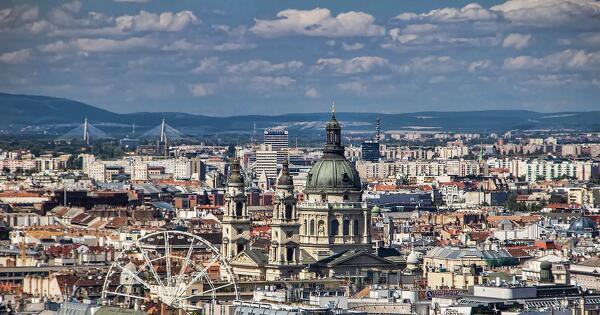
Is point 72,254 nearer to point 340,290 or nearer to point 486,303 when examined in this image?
point 340,290

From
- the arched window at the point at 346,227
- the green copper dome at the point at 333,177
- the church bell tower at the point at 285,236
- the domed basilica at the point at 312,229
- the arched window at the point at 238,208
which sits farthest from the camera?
the green copper dome at the point at 333,177

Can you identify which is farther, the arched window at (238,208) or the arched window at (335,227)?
the arched window at (335,227)

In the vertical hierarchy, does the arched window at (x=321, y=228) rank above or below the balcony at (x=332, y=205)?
below

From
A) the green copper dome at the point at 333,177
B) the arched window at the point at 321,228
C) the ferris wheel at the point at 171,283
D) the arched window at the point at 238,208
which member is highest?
the green copper dome at the point at 333,177

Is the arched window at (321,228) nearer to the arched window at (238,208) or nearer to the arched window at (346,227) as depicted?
the arched window at (346,227)

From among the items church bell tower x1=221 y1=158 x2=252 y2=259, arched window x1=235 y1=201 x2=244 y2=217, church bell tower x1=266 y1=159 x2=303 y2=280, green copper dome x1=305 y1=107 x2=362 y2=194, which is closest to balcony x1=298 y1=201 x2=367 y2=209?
green copper dome x1=305 y1=107 x2=362 y2=194

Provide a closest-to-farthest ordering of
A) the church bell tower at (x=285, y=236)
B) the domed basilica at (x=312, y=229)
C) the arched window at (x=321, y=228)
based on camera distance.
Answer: the church bell tower at (x=285, y=236) < the domed basilica at (x=312, y=229) < the arched window at (x=321, y=228)

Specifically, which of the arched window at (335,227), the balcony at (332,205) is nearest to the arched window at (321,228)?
the arched window at (335,227)

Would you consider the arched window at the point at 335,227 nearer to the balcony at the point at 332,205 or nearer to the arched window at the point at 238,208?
the balcony at the point at 332,205

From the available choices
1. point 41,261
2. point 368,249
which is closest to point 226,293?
point 368,249
